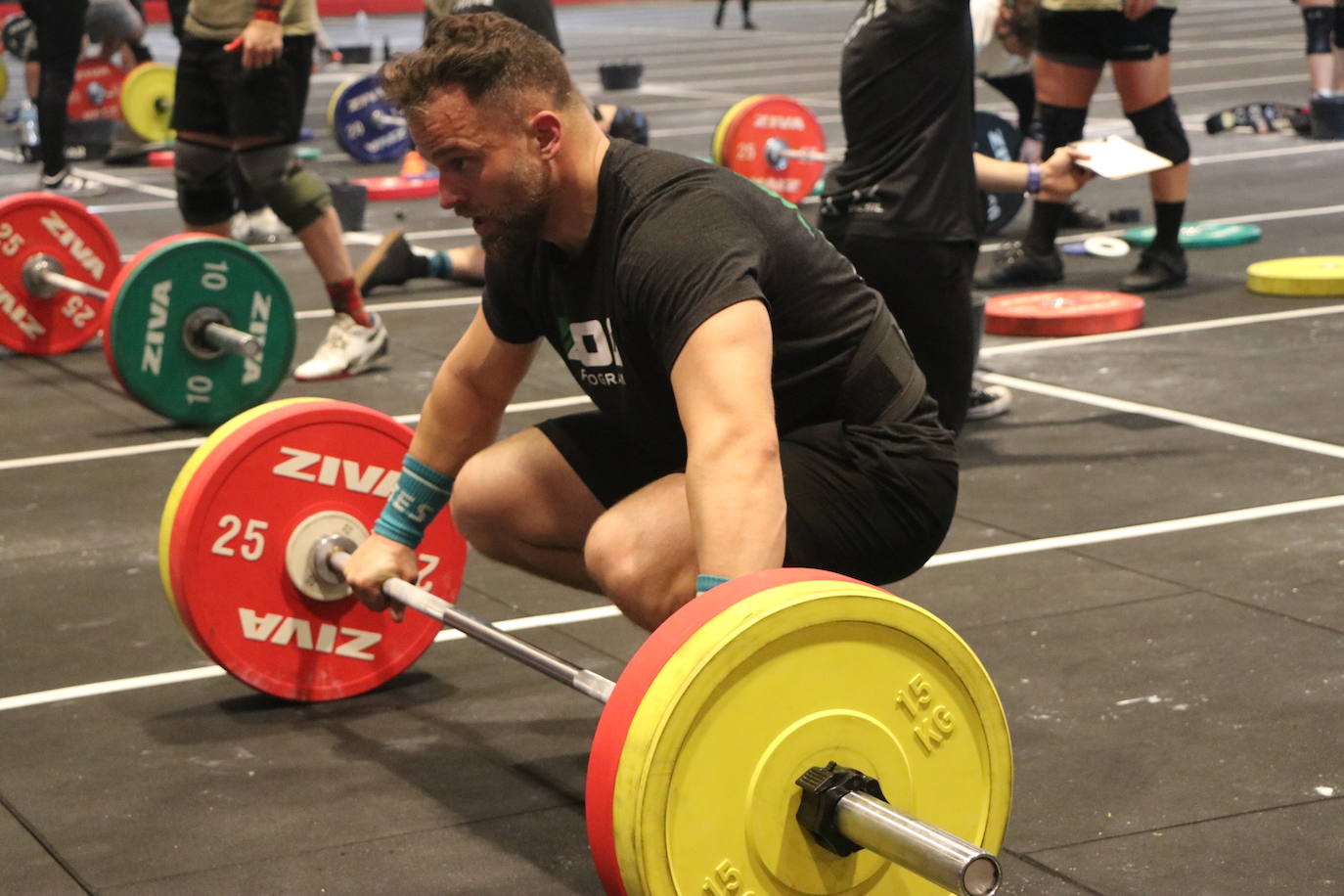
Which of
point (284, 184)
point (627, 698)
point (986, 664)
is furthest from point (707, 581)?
point (284, 184)

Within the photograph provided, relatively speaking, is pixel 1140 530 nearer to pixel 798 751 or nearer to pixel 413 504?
Result: pixel 413 504

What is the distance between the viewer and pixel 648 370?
95.2 inches

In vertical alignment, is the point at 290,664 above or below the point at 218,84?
below

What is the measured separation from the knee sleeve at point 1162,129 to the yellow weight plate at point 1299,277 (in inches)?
18.5

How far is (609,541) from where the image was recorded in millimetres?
2467

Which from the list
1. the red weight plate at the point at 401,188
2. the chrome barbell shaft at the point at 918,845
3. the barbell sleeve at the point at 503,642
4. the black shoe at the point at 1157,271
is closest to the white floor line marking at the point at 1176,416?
the black shoe at the point at 1157,271

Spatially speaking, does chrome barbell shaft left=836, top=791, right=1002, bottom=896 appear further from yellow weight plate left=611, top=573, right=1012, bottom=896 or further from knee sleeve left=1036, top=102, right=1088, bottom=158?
knee sleeve left=1036, top=102, right=1088, bottom=158

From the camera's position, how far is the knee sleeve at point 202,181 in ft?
17.2

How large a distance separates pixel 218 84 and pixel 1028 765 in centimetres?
342

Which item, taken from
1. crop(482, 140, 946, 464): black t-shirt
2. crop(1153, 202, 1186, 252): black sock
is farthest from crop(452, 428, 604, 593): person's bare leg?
crop(1153, 202, 1186, 252): black sock

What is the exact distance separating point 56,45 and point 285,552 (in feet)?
18.4

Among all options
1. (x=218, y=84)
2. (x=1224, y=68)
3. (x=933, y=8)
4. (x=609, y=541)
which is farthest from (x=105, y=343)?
(x=1224, y=68)

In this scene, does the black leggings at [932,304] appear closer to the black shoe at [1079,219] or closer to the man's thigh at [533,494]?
the man's thigh at [533,494]

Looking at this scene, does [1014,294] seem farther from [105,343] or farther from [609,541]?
[609,541]
